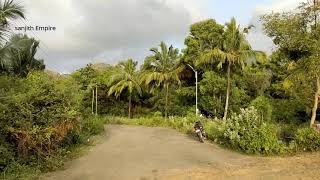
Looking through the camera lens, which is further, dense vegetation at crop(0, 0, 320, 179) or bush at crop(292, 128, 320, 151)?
bush at crop(292, 128, 320, 151)

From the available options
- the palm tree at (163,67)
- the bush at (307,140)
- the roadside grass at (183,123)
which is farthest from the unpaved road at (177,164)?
the palm tree at (163,67)

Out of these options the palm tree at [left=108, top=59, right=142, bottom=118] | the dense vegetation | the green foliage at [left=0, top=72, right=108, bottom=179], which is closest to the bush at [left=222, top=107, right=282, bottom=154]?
the dense vegetation

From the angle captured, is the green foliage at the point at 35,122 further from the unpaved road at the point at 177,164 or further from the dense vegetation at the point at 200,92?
the unpaved road at the point at 177,164

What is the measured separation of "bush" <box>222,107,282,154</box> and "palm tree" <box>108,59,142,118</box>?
32.0 metres

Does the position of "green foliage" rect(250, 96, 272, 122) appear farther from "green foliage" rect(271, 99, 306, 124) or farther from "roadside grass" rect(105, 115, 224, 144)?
"roadside grass" rect(105, 115, 224, 144)

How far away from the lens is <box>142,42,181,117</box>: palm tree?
48312 millimetres

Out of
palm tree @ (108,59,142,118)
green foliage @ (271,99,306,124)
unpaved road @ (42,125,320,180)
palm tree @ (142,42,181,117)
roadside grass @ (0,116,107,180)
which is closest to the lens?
roadside grass @ (0,116,107,180)

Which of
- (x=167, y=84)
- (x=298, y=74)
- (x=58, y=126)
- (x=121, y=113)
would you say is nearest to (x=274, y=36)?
(x=298, y=74)

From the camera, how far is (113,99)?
6025cm

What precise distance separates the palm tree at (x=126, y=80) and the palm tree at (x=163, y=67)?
12.8 ft

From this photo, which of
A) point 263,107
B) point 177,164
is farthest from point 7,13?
point 263,107

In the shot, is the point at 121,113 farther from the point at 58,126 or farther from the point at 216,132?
the point at 58,126

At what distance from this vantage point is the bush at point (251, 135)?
65.4ft

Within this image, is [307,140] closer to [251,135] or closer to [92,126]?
[251,135]
